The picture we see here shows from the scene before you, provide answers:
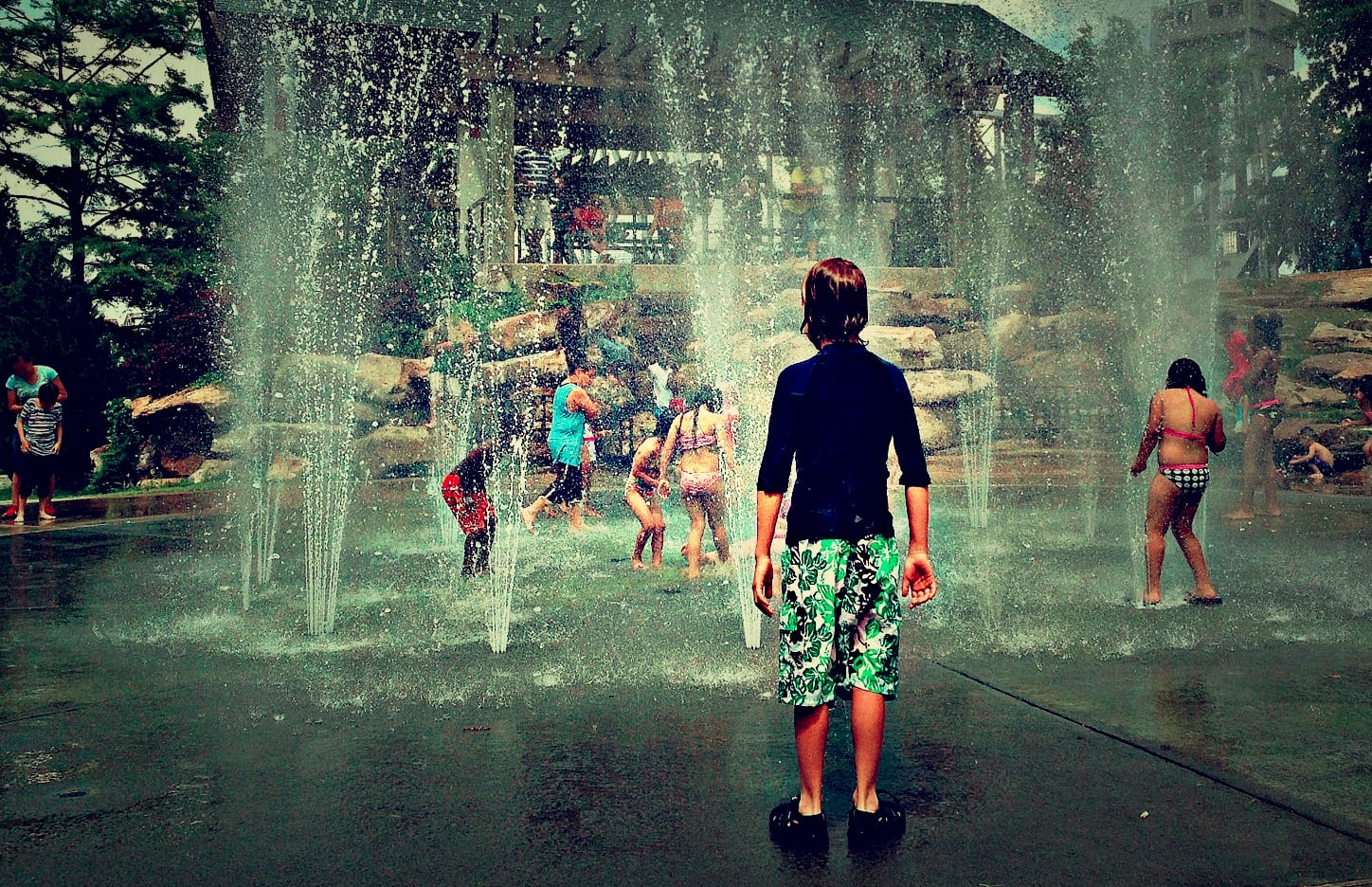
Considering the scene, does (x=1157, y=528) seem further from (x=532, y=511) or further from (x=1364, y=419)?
(x=1364, y=419)

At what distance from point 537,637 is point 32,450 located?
9093 mm

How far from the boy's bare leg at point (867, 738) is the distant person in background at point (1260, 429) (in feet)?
28.5

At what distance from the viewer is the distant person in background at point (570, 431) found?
9.26 meters

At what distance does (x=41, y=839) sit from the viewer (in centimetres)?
337

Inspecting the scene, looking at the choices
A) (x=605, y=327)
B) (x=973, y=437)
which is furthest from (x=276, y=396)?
(x=973, y=437)

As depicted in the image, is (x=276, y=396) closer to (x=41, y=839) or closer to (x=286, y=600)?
(x=286, y=600)

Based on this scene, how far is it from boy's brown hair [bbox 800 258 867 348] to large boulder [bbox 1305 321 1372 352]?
60.8 feet

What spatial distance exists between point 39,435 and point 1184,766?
493 inches

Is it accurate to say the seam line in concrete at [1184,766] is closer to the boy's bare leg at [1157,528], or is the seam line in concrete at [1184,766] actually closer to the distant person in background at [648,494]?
the boy's bare leg at [1157,528]

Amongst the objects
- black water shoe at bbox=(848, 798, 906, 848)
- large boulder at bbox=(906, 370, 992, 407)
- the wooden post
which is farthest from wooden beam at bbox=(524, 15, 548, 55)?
black water shoe at bbox=(848, 798, 906, 848)

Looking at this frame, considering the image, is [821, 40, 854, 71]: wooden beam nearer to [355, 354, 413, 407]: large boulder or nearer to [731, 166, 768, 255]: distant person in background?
[731, 166, 768, 255]: distant person in background

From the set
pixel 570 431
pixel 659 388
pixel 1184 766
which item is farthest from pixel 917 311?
pixel 1184 766

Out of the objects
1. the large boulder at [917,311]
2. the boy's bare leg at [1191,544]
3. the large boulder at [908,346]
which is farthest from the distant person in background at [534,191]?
the boy's bare leg at [1191,544]

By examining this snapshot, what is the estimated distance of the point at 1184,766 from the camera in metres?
3.90
